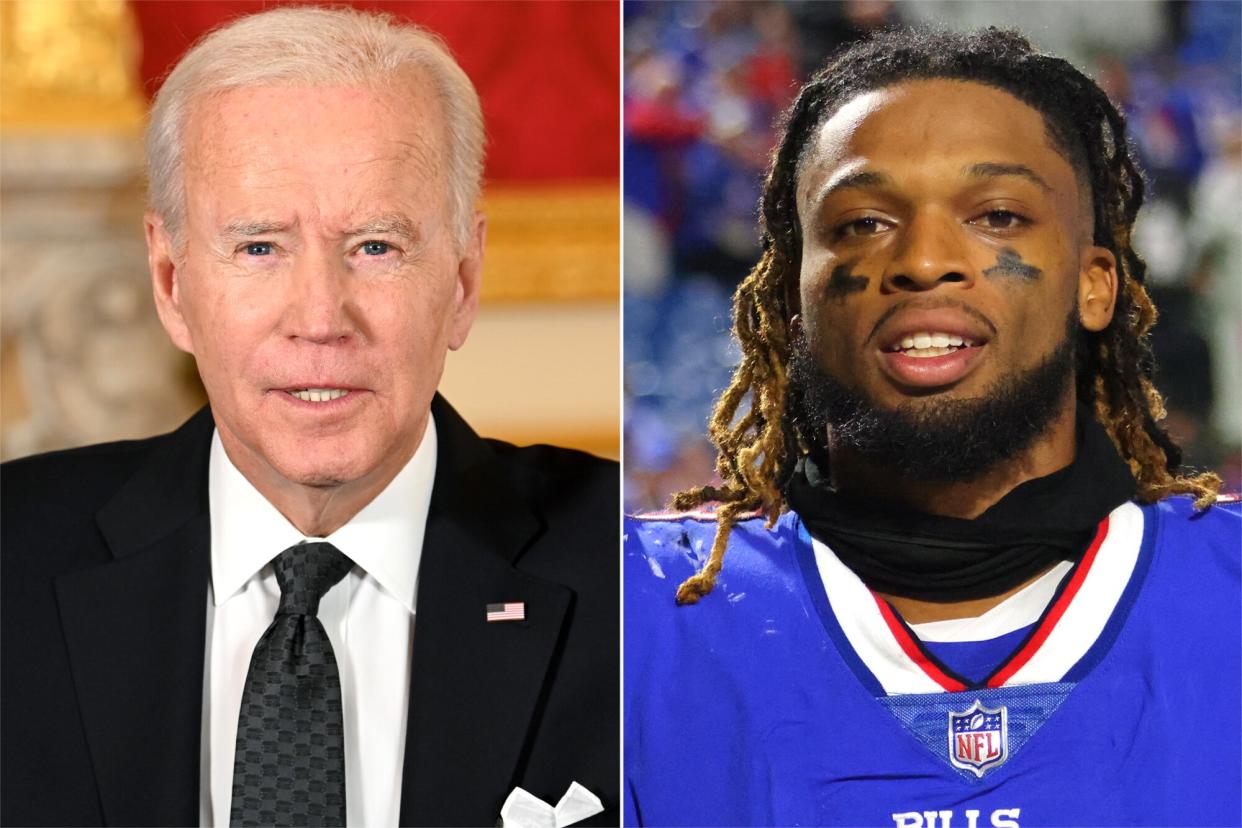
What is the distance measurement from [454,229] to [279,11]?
1.33 feet

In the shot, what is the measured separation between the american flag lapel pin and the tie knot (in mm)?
226

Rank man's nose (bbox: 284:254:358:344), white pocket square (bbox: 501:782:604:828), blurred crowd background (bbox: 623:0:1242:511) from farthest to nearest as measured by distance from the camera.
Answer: blurred crowd background (bbox: 623:0:1242:511) < white pocket square (bbox: 501:782:604:828) < man's nose (bbox: 284:254:358:344)

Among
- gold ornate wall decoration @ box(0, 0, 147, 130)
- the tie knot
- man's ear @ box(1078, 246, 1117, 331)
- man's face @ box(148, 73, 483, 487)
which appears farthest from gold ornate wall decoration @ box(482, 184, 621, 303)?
man's ear @ box(1078, 246, 1117, 331)

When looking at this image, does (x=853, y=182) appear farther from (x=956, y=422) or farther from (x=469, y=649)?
(x=469, y=649)

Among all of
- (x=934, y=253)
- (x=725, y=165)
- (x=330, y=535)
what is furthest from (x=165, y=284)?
(x=934, y=253)

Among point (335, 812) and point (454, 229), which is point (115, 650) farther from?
point (454, 229)

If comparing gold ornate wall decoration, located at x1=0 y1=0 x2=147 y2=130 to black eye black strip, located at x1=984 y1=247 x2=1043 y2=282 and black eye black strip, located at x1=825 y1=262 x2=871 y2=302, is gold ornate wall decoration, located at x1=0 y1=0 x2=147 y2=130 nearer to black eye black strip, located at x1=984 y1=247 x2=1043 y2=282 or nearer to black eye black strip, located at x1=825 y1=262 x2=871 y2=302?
black eye black strip, located at x1=825 y1=262 x2=871 y2=302

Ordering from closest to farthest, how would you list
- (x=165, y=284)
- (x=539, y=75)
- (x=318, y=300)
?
(x=318, y=300) < (x=165, y=284) < (x=539, y=75)

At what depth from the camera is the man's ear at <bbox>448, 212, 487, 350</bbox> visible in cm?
202

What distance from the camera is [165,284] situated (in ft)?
6.49

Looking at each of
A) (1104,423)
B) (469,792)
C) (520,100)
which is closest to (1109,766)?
(1104,423)

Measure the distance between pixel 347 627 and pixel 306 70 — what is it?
79cm

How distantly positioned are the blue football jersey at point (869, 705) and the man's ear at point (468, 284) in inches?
15.3

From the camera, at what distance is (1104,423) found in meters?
2.10
